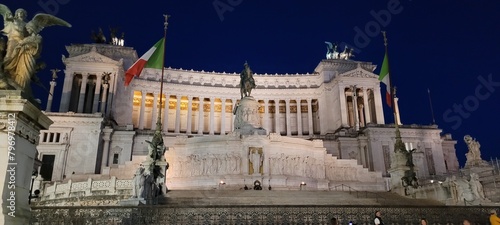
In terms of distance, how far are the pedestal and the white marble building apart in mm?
28663

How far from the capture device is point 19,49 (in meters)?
9.06

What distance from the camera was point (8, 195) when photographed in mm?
8297

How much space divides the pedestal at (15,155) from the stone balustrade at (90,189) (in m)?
17.4

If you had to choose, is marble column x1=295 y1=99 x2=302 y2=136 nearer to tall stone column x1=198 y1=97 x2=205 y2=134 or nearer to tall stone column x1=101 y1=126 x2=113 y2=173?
tall stone column x1=198 y1=97 x2=205 y2=134

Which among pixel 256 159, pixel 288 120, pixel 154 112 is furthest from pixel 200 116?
pixel 256 159

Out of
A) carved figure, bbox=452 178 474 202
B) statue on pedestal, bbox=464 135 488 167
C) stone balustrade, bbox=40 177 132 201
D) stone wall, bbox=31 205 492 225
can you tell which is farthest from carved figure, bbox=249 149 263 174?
statue on pedestal, bbox=464 135 488 167

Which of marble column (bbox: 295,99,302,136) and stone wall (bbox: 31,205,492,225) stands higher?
marble column (bbox: 295,99,302,136)

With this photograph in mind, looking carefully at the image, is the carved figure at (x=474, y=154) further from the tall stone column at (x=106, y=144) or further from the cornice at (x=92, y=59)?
the cornice at (x=92, y=59)

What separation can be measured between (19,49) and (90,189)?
64.0 feet

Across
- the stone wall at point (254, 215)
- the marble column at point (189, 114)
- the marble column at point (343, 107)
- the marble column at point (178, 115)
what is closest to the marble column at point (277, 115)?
the marble column at point (343, 107)

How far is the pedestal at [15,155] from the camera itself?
8.25 meters

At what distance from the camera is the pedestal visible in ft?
27.1

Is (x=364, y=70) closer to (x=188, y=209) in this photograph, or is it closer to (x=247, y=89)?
(x=247, y=89)

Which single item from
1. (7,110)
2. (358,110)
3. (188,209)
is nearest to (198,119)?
(358,110)
